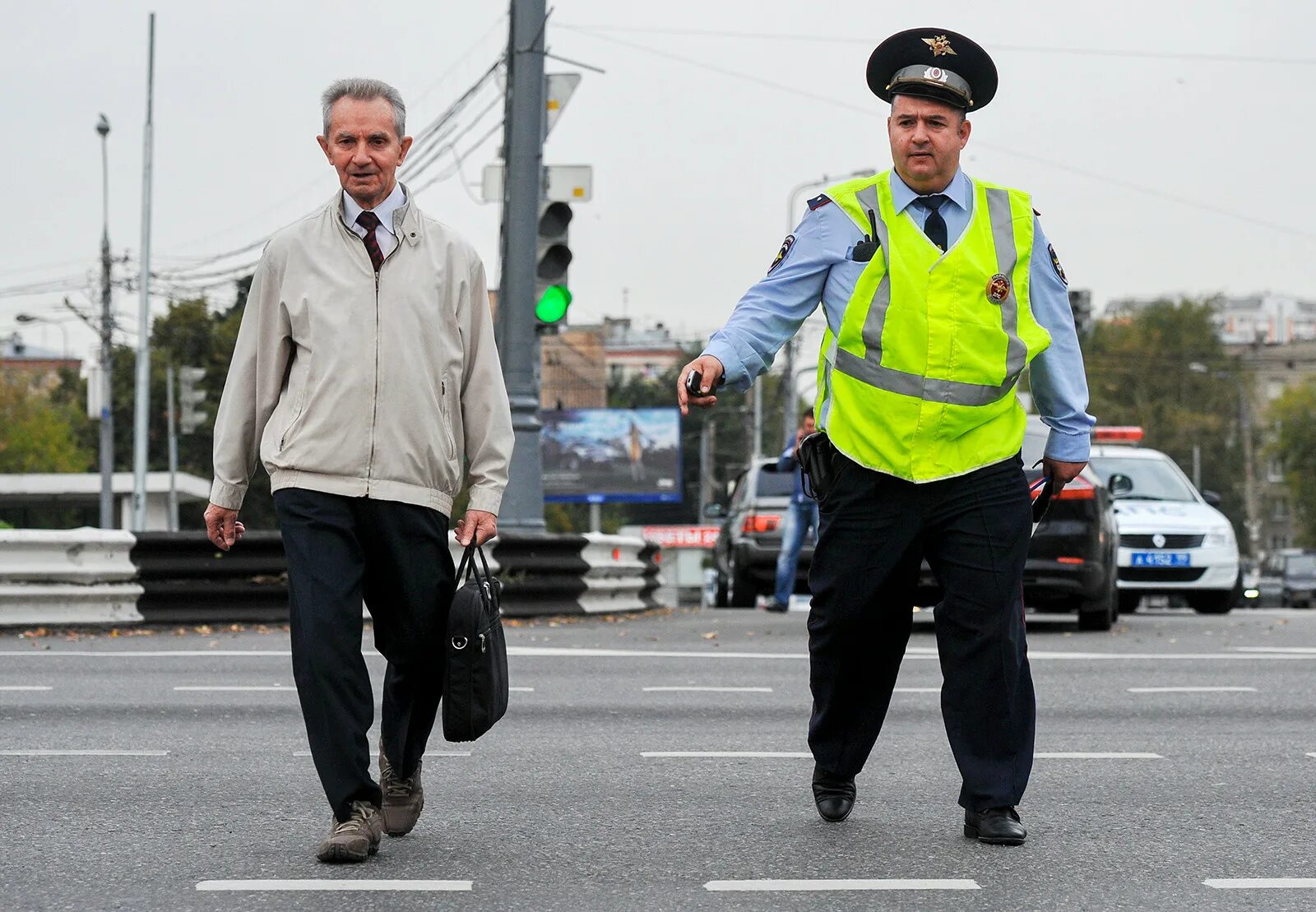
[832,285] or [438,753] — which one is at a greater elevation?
[832,285]

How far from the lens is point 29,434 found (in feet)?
234

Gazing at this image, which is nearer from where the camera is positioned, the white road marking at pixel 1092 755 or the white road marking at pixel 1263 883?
the white road marking at pixel 1263 883

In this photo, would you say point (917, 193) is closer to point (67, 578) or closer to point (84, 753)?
point (84, 753)

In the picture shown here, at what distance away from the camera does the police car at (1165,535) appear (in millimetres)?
18406

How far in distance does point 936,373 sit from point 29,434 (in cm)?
6976

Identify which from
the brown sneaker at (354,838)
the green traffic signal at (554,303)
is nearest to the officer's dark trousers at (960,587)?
the brown sneaker at (354,838)

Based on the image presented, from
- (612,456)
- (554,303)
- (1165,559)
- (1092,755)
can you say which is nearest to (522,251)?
(554,303)

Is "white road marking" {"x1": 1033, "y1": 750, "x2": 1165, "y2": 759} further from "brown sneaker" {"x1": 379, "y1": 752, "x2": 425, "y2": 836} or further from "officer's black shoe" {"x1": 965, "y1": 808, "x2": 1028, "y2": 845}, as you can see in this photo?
"brown sneaker" {"x1": 379, "y1": 752, "x2": 425, "y2": 836}

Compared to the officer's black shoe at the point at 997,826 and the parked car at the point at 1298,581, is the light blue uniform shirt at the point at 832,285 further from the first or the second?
the parked car at the point at 1298,581

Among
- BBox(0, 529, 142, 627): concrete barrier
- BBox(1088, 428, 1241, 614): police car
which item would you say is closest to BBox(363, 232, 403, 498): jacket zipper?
BBox(0, 529, 142, 627): concrete barrier

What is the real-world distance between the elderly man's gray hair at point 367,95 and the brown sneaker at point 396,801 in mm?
1608

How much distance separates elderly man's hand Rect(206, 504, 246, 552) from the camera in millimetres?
5262

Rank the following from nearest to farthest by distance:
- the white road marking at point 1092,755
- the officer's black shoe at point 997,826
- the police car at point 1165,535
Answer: the officer's black shoe at point 997,826 < the white road marking at point 1092,755 < the police car at point 1165,535

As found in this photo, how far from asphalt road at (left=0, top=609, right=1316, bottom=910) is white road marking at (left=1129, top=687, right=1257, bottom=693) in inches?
1.9
